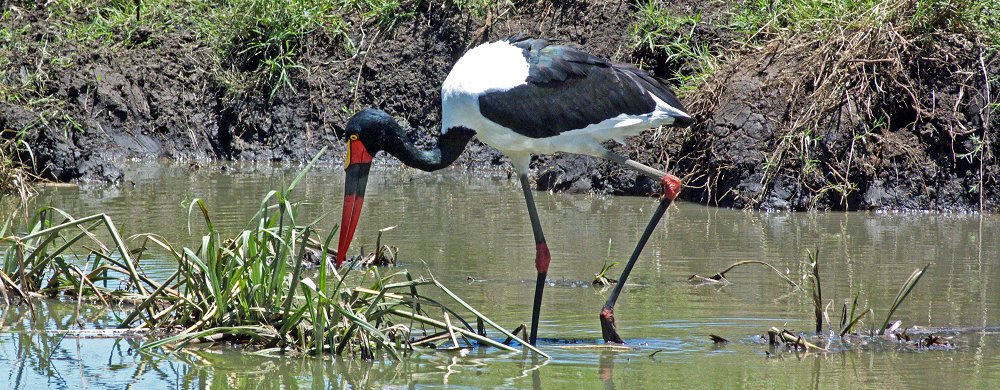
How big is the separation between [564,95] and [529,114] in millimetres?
223

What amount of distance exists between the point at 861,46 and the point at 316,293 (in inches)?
220

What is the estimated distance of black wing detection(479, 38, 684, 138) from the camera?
5582 millimetres

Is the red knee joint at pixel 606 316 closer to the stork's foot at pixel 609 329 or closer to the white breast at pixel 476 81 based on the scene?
the stork's foot at pixel 609 329

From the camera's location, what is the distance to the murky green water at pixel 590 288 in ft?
14.5

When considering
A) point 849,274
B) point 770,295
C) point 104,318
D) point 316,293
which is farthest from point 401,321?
point 849,274

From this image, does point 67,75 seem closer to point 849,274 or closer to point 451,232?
point 451,232

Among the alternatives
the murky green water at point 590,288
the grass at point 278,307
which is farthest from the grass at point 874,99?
the grass at point 278,307

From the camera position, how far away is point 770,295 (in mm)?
6016

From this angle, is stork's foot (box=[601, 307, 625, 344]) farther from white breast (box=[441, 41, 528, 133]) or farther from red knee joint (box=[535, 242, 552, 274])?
white breast (box=[441, 41, 528, 133])

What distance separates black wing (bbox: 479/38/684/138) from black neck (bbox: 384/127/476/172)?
0.28 metres

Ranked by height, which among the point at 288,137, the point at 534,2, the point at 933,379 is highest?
the point at 534,2

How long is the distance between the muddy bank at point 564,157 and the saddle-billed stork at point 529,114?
317cm

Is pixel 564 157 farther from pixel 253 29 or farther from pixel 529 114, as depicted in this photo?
pixel 529 114

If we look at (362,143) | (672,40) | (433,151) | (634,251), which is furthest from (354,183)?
(672,40)
